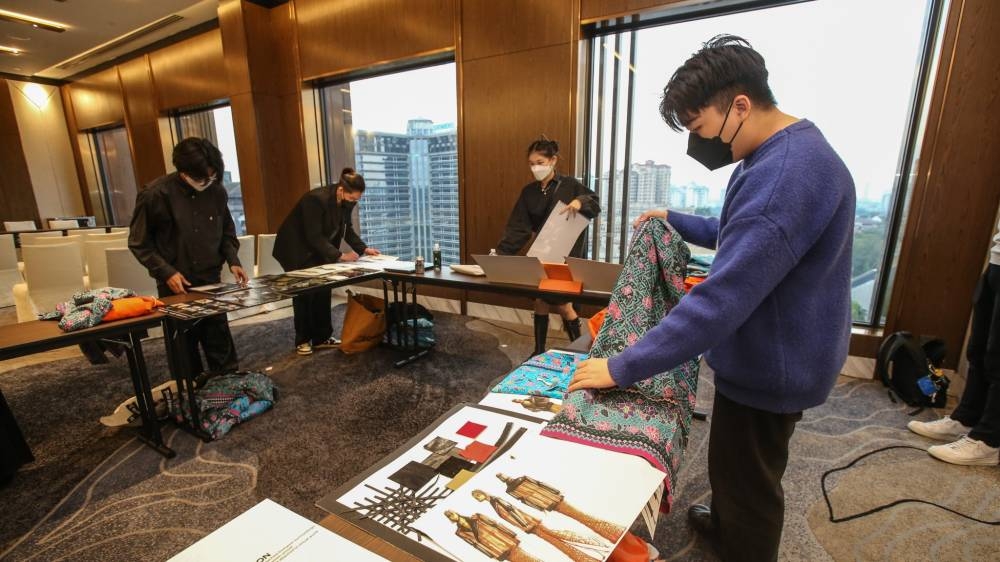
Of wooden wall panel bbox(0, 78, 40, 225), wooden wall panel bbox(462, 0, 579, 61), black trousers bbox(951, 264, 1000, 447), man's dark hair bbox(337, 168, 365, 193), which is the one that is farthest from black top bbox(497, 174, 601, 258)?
wooden wall panel bbox(0, 78, 40, 225)

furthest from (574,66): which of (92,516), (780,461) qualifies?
(92,516)

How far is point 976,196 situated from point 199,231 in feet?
14.3

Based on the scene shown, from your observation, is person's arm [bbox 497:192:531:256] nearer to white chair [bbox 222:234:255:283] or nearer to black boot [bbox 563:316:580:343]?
black boot [bbox 563:316:580:343]

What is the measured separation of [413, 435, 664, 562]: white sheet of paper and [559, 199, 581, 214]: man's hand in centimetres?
167

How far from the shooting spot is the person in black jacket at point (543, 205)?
252cm

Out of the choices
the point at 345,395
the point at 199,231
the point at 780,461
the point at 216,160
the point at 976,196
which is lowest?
the point at 345,395

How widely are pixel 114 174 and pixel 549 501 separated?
11.1 metres

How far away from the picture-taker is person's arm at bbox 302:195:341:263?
117 inches

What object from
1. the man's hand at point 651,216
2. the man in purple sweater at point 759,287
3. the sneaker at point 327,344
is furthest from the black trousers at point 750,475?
the sneaker at point 327,344

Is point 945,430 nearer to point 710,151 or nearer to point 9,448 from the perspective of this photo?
point 710,151

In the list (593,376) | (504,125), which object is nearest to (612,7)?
(504,125)

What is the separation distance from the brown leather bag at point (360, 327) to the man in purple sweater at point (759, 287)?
257 centimetres

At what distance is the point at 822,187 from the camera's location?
734 mm

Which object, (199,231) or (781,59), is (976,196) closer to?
(781,59)
